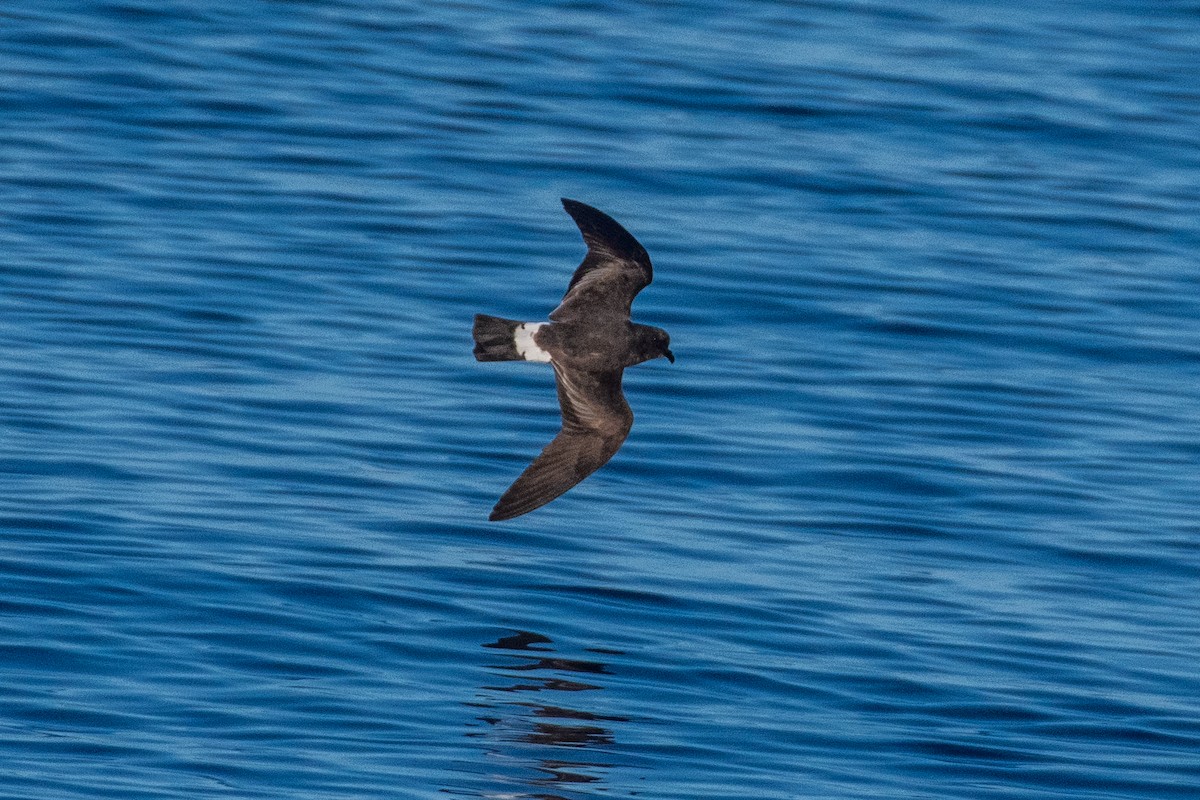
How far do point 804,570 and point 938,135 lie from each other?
9.08m

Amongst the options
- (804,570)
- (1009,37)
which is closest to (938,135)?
(1009,37)

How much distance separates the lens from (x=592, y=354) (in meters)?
8.65

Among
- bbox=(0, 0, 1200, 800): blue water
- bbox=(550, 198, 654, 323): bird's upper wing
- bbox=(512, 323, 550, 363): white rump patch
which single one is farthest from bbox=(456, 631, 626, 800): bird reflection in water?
bbox=(550, 198, 654, 323): bird's upper wing

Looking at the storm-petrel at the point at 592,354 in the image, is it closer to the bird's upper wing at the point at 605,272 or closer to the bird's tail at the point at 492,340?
the bird's upper wing at the point at 605,272

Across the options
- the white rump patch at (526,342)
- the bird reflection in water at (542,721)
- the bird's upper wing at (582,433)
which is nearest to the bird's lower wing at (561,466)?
the bird's upper wing at (582,433)

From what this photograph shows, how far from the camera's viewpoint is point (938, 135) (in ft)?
59.8

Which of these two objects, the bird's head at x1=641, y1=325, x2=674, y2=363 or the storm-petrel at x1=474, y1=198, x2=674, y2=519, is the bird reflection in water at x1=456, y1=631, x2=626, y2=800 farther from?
the bird's head at x1=641, y1=325, x2=674, y2=363

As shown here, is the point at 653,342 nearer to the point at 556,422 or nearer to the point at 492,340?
the point at 492,340

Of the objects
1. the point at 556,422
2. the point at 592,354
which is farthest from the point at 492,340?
the point at 556,422

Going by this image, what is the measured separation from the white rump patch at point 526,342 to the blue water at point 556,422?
1.25 meters

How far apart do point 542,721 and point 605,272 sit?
6.12 feet

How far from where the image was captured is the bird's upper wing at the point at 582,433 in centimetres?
865

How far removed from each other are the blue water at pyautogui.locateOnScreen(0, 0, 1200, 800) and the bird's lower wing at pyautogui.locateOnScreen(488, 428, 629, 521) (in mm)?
681

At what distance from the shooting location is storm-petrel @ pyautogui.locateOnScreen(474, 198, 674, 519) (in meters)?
8.59
